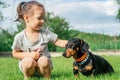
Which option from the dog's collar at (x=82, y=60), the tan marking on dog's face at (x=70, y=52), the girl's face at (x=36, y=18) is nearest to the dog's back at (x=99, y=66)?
A: the dog's collar at (x=82, y=60)

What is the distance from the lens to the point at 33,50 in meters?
6.22

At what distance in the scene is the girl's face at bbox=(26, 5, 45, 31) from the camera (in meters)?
5.96

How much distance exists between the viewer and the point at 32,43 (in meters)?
6.21

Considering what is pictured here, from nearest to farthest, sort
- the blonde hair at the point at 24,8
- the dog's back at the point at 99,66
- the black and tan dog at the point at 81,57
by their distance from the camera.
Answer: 1. the blonde hair at the point at 24,8
2. the black and tan dog at the point at 81,57
3. the dog's back at the point at 99,66

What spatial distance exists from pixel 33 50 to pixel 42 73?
41 cm

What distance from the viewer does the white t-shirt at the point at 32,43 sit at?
20.4 feet

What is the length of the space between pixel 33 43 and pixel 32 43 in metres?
0.02

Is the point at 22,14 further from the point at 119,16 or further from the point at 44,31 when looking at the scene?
the point at 119,16

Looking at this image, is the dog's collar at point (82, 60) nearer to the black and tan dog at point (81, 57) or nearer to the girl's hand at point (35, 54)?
the black and tan dog at point (81, 57)

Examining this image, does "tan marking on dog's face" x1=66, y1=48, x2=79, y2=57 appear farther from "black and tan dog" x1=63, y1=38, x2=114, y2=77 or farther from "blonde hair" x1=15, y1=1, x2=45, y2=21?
"blonde hair" x1=15, y1=1, x2=45, y2=21

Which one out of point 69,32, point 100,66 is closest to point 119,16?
point 69,32

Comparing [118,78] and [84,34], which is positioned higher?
[118,78]

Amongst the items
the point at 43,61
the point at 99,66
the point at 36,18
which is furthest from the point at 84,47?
the point at 36,18

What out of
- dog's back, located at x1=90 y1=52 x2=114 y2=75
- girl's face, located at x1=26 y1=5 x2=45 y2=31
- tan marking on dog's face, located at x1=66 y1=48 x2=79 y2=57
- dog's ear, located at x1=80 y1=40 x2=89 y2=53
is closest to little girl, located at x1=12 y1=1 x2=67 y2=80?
girl's face, located at x1=26 y1=5 x2=45 y2=31
